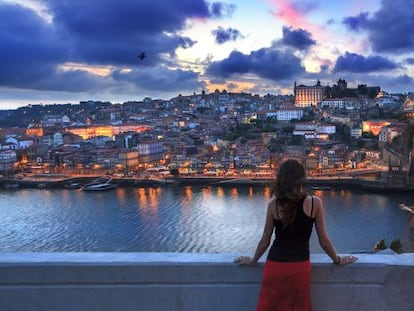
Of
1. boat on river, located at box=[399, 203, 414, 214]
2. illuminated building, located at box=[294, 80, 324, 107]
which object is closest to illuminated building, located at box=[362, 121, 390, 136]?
illuminated building, located at box=[294, 80, 324, 107]

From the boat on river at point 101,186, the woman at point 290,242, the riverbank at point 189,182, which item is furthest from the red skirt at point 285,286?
the boat on river at point 101,186

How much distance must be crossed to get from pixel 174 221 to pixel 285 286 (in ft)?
24.4

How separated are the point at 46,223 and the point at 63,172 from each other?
31.7 ft

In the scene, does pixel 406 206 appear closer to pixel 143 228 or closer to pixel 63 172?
pixel 143 228

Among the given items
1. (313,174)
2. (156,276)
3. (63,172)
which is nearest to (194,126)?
(63,172)

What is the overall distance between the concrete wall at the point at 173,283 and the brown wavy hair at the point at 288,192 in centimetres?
10

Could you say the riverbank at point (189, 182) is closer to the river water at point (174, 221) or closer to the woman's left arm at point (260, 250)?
the river water at point (174, 221)

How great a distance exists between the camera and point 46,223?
332 inches

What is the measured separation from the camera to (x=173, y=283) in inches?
28.1

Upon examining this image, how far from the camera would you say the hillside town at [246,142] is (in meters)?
16.3

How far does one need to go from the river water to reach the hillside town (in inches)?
163

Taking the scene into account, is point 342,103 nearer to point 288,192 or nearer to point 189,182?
point 189,182

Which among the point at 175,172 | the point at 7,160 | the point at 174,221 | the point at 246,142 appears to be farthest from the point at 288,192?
the point at 7,160

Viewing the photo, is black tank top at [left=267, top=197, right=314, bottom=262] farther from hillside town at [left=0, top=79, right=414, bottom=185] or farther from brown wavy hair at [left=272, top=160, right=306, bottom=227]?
hillside town at [left=0, top=79, right=414, bottom=185]
